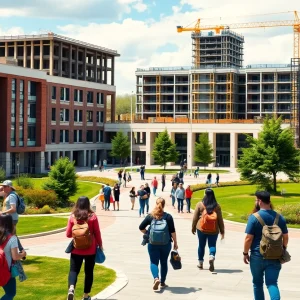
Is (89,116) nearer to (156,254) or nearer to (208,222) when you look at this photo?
(208,222)

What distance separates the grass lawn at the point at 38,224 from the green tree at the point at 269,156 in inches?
910

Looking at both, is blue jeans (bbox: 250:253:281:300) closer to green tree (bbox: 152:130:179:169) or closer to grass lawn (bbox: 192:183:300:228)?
grass lawn (bbox: 192:183:300:228)

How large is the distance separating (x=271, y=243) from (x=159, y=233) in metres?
2.93

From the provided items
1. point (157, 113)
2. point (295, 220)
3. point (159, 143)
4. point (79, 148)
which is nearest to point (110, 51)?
point (157, 113)

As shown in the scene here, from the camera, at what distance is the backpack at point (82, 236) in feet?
32.9

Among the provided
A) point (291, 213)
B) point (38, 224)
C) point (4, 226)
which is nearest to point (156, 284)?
point (4, 226)

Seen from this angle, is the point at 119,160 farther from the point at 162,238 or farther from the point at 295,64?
the point at 162,238

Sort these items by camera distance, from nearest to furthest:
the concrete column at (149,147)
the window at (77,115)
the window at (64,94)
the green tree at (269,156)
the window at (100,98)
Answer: the green tree at (269,156), the window at (64,94), the window at (77,115), the concrete column at (149,147), the window at (100,98)

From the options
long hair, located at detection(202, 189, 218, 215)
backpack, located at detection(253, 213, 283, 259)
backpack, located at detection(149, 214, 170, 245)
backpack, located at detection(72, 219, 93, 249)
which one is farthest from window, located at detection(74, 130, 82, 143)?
backpack, located at detection(253, 213, 283, 259)

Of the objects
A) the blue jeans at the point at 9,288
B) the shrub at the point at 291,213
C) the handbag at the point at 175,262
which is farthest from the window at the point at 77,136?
the blue jeans at the point at 9,288

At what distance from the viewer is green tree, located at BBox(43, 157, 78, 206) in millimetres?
40938

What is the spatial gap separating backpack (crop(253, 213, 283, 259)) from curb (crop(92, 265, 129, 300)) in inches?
142

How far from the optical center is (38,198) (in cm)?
3600

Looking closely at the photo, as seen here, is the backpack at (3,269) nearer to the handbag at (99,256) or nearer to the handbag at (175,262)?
the handbag at (99,256)
